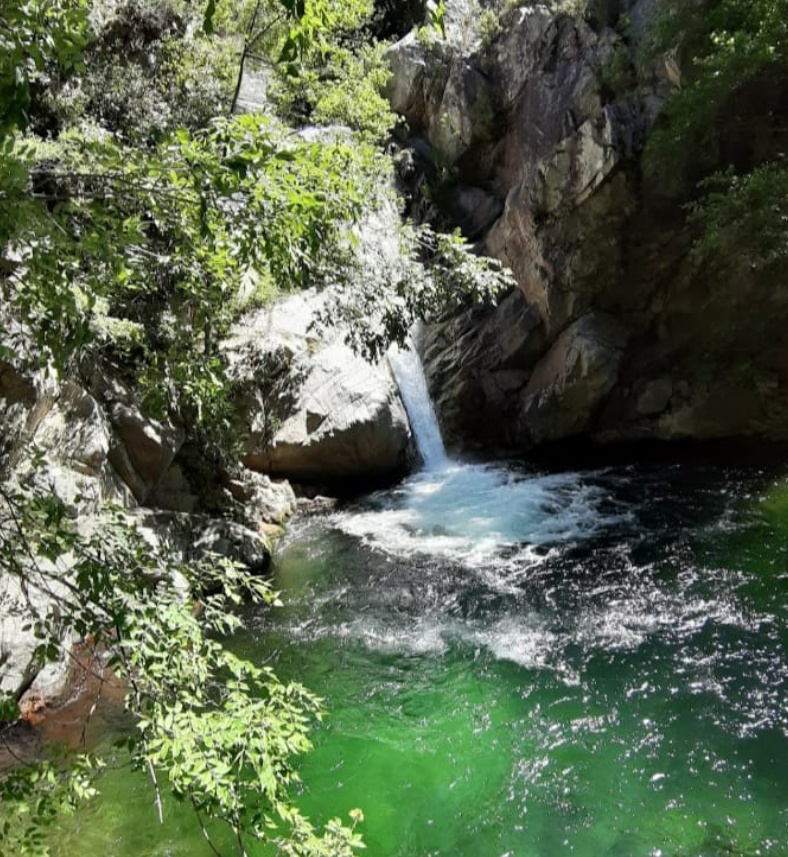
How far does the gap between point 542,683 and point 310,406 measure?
25.5 ft

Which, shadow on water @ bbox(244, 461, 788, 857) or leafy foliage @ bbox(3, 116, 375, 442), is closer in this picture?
leafy foliage @ bbox(3, 116, 375, 442)

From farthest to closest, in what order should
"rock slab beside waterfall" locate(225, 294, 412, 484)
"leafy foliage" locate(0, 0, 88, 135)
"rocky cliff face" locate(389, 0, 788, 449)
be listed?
"rocky cliff face" locate(389, 0, 788, 449) → "rock slab beside waterfall" locate(225, 294, 412, 484) → "leafy foliage" locate(0, 0, 88, 135)

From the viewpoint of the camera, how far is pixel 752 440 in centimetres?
1262

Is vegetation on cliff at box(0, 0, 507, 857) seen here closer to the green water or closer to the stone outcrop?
the green water

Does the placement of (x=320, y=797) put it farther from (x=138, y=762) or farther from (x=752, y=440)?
(x=752, y=440)

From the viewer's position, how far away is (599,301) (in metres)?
14.0

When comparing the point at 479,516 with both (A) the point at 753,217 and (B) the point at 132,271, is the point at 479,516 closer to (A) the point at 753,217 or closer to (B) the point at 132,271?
(A) the point at 753,217

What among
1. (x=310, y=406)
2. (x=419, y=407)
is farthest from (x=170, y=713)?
(x=419, y=407)

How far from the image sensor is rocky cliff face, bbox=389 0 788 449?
12.8 m

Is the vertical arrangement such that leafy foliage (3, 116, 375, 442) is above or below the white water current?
above

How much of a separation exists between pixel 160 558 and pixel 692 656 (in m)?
5.43

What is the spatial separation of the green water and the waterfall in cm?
400

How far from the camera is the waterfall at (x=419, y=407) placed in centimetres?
1426

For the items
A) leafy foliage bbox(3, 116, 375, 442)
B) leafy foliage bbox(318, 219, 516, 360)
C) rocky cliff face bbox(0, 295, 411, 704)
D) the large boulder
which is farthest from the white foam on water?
leafy foliage bbox(3, 116, 375, 442)
